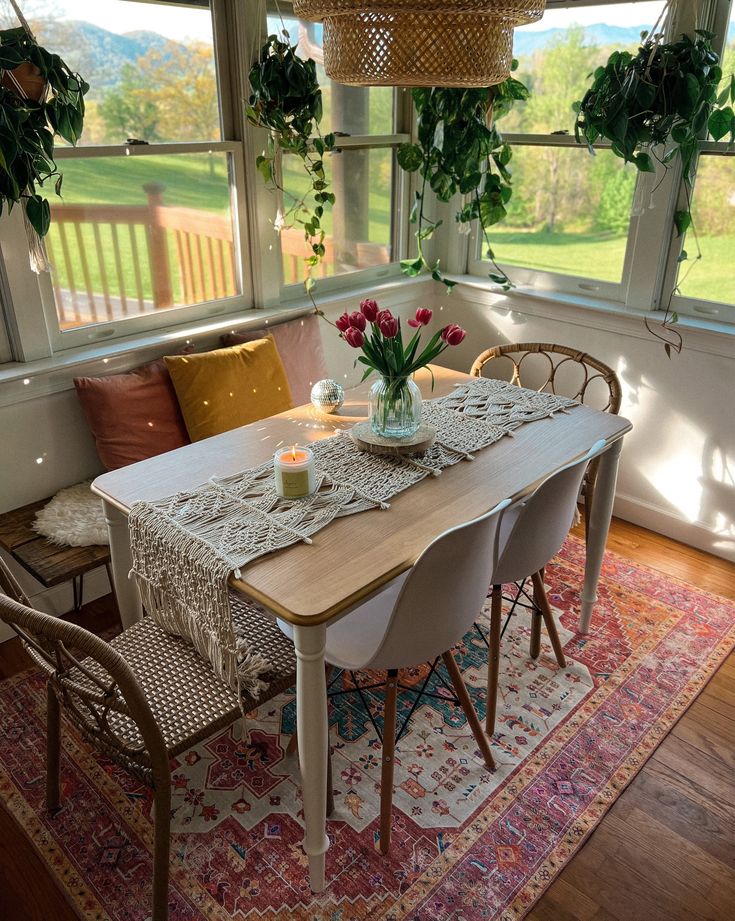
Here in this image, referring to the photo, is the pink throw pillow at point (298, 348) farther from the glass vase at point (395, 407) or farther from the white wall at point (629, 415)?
the glass vase at point (395, 407)

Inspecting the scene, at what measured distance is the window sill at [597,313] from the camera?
9.05ft

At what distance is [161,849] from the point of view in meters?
1.53

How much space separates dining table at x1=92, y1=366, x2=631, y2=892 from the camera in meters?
1.47

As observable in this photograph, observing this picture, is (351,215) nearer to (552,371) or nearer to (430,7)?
(552,371)

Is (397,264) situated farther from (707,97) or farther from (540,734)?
(540,734)

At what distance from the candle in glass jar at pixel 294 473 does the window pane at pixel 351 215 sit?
155cm

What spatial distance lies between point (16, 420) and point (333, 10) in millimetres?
1650

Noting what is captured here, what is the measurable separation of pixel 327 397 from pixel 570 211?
155 cm

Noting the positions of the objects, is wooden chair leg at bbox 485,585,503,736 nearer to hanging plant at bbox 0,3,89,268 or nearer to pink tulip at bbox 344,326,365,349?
pink tulip at bbox 344,326,365,349

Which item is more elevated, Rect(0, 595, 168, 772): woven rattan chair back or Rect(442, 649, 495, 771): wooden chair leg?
Rect(0, 595, 168, 772): woven rattan chair back

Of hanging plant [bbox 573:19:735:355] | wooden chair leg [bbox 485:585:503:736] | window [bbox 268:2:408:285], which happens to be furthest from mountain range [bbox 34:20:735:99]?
wooden chair leg [bbox 485:585:503:736]

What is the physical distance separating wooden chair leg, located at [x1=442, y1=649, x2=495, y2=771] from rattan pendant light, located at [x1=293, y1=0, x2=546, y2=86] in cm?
128

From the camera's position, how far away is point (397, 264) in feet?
11.8

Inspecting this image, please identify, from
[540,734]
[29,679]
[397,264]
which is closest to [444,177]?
[397,264]
